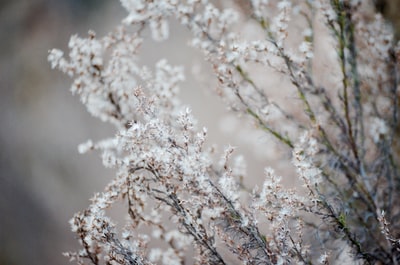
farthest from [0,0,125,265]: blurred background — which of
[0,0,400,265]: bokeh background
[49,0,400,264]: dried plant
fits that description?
[49,0,400,264]: dried plant

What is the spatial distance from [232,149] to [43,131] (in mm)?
4057

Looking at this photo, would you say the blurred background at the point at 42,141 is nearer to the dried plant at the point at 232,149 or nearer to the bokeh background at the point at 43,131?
the bokeh background at the point at 43,131

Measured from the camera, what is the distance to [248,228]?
4.70 feet

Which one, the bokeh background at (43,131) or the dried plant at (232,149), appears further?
the bokeh background at (43,131)

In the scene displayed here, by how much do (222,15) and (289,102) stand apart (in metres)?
1.16

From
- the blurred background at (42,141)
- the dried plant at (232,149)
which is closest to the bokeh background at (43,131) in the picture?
the blurred background at (42,141)

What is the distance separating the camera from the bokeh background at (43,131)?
15.7 ft

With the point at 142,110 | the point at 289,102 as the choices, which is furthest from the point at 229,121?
the point at 142,110

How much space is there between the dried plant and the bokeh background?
255 cm

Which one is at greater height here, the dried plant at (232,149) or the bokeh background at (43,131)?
the bokeh background at (43,131)

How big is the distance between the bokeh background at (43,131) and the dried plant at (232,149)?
255 centimetres

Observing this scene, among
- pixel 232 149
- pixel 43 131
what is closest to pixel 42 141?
pixel 43 131

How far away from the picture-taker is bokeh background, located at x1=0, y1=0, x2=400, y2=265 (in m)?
4.80

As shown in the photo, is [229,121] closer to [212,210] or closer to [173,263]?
[173,263]
